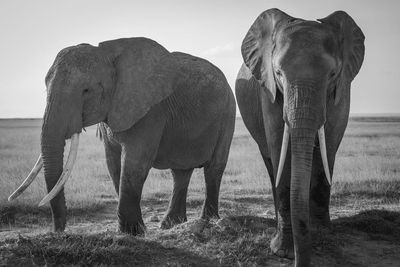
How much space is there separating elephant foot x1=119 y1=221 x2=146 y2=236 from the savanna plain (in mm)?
125

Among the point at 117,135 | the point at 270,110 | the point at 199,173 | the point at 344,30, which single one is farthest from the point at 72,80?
the point at 199,173

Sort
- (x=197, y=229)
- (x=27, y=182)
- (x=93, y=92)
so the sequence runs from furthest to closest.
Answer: (x=93, y=92)
(x=197, y=229)
(x=27, y=182)

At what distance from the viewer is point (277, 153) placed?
673 centimetres

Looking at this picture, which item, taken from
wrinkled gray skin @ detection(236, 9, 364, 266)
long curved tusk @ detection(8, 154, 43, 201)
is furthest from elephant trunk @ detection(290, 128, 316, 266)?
long curved tusk @ detection(8, 154, 43, 201)

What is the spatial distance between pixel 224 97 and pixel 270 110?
3.20 m

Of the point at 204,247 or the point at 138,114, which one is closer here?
the point at 204,247

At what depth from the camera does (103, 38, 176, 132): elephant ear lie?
785 cm

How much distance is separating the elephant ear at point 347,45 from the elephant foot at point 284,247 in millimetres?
1814

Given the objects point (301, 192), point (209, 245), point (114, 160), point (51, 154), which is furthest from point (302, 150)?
point (114, 160)

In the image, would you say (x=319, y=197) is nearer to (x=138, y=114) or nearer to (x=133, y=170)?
(x=133, y=170)

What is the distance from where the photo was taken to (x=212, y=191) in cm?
966

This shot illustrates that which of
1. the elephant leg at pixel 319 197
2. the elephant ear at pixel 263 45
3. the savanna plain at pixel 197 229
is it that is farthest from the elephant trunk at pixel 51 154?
the elephant leg at pixel 319 197

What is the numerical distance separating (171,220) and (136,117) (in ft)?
7.88

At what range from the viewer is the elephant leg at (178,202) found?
31.0 feet
